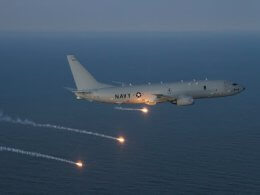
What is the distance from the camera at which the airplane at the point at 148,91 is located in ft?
541

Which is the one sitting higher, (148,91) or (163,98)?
(148,91)

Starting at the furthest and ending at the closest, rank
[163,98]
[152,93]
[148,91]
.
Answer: [163,98] < [152,93] < [148,91]

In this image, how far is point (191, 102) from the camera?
166875mm

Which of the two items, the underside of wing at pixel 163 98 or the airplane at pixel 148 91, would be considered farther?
the underside of wing at pixel 163 98

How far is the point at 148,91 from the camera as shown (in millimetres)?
165375

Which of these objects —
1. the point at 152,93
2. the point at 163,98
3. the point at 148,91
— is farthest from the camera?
the point at 163,98

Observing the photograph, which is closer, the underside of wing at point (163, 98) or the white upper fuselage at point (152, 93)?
the white upper fuselage at point (152, 93)

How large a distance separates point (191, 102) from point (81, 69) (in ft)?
125

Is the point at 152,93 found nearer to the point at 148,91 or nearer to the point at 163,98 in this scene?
the point at 148,91

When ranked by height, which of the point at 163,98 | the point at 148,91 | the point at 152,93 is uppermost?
the point at 148,91

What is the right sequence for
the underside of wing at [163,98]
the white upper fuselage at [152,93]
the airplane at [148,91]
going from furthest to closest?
1. the underside of wing at [163,98]
2. the airplane at [148,91]
3. the white upper fuselage at [152,93]

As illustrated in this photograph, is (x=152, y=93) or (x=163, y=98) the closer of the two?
(x=152, y=93)

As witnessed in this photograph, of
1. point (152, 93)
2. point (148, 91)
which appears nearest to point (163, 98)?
Answer: point (152, 93)

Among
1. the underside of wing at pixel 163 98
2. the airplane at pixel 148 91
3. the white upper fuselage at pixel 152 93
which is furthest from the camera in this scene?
the underside of wing at pixel 163 98
